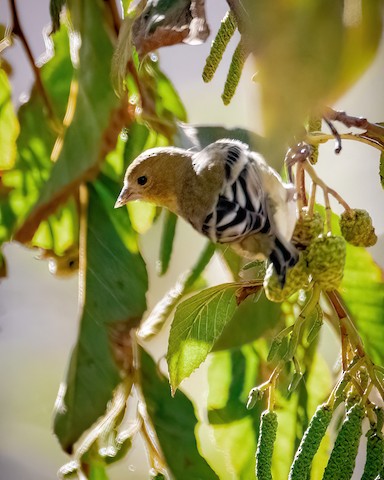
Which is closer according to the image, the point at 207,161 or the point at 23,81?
the point at 207,161

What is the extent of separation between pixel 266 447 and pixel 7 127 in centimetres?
37

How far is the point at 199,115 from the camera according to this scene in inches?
32.3

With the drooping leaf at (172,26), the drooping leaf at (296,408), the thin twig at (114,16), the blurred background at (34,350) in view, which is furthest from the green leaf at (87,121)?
the blurred background at (34,350)

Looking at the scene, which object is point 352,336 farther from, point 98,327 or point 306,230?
point 98,327

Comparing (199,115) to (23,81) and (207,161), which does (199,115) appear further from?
(207,161)

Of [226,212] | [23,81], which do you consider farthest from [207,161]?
[23,81]

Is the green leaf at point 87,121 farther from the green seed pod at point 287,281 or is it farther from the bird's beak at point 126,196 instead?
the green seed pod at point 287,281

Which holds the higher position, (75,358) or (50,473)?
(75,358)

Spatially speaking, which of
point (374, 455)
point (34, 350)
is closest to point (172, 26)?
point (374, 455)

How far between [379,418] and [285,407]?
0.53 feet

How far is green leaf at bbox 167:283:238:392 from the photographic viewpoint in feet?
1.34

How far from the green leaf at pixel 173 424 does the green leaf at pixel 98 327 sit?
0.03 m

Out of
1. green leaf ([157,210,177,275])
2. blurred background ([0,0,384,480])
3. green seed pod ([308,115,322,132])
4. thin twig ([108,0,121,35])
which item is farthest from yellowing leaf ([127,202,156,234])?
blurred background ([0,0,384,480])

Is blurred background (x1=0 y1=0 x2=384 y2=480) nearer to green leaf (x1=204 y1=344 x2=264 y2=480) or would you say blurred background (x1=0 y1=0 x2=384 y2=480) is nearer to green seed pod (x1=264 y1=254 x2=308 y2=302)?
green leaf (x1=204 y1=344 x2=264 y2=480)
